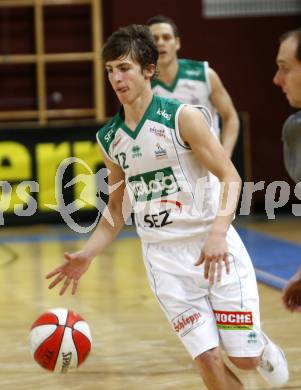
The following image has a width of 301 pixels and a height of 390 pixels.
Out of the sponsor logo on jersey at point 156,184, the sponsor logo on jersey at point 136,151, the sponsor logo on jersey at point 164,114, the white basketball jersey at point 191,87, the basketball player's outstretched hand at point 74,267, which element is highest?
the sponsor logo on jersey at point 164,114

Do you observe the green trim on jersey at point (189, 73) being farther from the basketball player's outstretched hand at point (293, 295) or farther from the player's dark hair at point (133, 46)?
the basketball player's outstretched hand at point (293, 295)

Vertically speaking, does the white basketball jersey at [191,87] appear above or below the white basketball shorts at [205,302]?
above

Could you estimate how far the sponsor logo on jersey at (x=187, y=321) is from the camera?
14.2ft

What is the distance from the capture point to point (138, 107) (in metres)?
4.54

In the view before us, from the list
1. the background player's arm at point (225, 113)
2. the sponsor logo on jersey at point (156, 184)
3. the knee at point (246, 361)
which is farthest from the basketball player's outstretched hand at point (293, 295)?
the background player's arm at point (225, 113)

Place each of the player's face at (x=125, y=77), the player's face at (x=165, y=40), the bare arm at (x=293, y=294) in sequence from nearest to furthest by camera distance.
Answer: the bare arm at (x=293, y=294) → the player's face at (x=125, y=77) → the player's face at (x=165, y=40)

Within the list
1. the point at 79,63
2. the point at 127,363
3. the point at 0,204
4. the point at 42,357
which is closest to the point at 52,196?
the point at 0,204

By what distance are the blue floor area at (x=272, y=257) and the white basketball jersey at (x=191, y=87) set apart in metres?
1.47

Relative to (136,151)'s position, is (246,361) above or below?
below

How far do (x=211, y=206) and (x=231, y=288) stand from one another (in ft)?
1.39

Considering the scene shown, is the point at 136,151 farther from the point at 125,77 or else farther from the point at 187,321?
the point at 187,321

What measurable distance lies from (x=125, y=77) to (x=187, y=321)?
121 centimetres

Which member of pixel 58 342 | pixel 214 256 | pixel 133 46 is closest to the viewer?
pixel 214 256

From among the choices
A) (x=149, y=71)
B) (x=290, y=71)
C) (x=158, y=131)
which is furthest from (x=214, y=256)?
(x=149, y=71)
